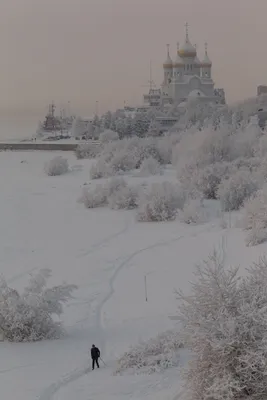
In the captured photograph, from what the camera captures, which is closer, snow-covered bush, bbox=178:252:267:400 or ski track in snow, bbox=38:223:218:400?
snow-covered bush, bbox=178:252:267:400

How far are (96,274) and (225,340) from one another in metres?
11.1

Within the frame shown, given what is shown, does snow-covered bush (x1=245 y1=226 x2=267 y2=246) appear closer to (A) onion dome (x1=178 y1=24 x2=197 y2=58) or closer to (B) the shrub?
(B) the shrub

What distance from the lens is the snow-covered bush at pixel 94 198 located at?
Answer: 31250 millimetres

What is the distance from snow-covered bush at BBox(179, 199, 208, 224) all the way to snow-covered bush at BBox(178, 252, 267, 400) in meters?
17.1

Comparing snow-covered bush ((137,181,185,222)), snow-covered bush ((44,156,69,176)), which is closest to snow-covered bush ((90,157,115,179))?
snow-covered bush ((44,156,69,176))

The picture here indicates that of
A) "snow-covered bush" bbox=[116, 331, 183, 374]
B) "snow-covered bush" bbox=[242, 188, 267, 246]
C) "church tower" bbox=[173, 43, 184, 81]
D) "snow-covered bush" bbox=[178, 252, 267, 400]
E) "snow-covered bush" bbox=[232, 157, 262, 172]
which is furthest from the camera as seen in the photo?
"church tower" bbox=[173, 43, 184, 81]

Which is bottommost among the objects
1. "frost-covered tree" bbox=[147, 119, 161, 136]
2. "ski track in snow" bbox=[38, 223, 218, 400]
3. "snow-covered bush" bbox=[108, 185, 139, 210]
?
"ski track in snow" bbox=[38, 223, 218, 400]

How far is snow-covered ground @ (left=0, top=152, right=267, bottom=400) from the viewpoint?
35.1ft

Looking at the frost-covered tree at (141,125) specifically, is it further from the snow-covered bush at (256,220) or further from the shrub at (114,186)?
the snow-covered bush at (256,220)

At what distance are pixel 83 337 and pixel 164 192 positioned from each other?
15.2 meters

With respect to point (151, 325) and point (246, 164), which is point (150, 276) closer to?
point (151, 325)

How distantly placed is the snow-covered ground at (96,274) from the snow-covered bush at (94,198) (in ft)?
1.23

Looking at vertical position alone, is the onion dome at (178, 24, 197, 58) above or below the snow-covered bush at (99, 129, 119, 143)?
above

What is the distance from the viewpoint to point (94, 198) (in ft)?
103
